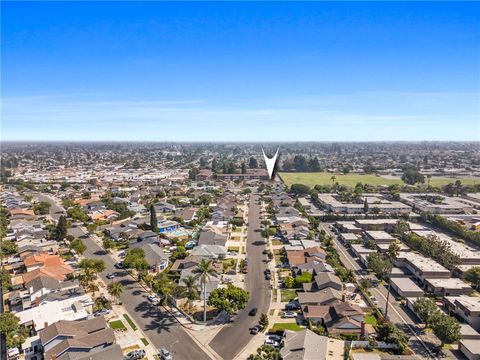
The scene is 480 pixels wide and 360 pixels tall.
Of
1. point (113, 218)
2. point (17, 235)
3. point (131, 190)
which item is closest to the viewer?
point (17, 235)

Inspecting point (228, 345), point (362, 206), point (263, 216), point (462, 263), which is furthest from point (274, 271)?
point (362, 206)

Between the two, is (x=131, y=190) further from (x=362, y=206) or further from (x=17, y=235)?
(x=362, y=206)

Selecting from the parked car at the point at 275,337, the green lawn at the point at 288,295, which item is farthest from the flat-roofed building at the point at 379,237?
the parked car at the point at 275,337

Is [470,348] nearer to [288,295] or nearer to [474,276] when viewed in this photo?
[474,276]

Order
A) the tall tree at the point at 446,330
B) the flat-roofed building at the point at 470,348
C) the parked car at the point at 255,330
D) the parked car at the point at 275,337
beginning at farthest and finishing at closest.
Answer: the parked car at the point at 255,330
the parked car at the point at 275,337
the tall tree at the point at 446,330
the flat-roofed building at the point at 470,348

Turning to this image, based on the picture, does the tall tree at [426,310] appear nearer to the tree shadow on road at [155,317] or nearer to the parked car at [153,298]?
the tree shadow on road at [155,317]
